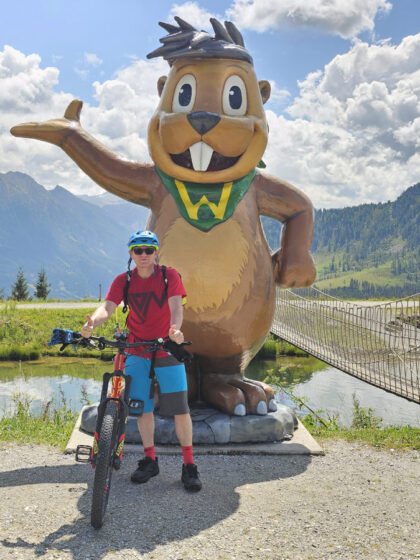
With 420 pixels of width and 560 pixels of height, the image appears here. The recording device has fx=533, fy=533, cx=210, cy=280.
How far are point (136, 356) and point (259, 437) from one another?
4.12ft

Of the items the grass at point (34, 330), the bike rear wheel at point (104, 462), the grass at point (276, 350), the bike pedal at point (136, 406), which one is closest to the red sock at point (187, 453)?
the bike pedal at point (136, 406)

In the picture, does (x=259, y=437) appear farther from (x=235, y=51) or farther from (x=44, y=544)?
(x=235, y=51)

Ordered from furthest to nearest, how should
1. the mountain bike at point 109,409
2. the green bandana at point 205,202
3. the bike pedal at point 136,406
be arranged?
1. the green bandana at point 205,202
2. the bike pedal at point 136,406
3. the mountain bike at point 109,409

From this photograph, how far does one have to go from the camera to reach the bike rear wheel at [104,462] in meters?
2.28

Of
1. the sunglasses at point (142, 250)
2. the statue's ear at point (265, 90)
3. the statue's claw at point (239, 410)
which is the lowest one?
the statue's claw at point (239, 410)

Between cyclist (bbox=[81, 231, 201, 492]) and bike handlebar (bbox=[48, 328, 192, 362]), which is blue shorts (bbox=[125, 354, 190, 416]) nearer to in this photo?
cyclist (bbox=[81, 231, 201, 492])

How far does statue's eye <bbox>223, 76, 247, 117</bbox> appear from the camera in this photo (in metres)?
3.45

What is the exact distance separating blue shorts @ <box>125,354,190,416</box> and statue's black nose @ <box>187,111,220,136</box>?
1.46 metres

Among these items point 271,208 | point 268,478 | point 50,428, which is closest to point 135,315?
point 268,478

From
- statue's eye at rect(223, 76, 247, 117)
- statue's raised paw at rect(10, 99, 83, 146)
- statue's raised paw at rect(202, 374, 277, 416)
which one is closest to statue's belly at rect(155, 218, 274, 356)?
statue's raised paw at rect(202, 374, 277, 416)

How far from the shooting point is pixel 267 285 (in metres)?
3.66

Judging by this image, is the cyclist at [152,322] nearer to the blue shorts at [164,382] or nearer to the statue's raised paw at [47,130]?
the blue shorts at [164,382]

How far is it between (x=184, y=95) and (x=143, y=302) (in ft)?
5.03

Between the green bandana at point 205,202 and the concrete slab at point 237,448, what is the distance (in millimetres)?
1433
